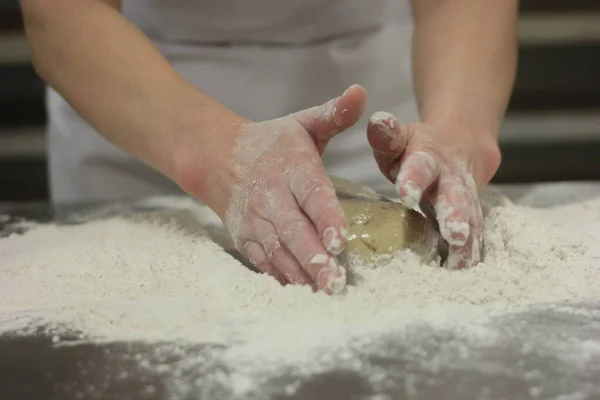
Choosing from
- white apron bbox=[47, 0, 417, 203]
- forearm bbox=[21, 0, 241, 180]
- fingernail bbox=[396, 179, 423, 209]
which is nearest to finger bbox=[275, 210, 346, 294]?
fingernail bbox=[396, 179, 423, 209]

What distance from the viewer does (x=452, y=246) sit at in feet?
2.48

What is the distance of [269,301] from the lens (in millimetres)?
711

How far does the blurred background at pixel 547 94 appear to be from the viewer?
2008mm

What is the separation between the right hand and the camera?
0.72 m

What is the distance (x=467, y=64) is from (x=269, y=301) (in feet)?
1.80

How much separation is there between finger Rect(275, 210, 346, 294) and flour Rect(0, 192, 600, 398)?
0.02 m

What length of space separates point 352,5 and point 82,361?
0.93 meters

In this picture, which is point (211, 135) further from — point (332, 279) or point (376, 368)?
point (376, 368)

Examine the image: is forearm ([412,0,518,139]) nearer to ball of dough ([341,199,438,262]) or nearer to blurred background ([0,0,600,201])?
ball of dough ([341,199,438,262])

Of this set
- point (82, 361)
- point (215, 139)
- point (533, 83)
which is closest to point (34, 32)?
point (215, 139)

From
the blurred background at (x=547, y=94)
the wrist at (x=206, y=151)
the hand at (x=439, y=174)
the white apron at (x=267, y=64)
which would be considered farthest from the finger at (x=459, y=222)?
the blurred background at (x=547, y=94)

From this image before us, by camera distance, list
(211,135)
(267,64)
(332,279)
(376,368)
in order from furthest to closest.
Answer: (267,64) < (211,135) < (332,279) < (376,368)

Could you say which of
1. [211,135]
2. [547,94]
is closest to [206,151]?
[211,135]

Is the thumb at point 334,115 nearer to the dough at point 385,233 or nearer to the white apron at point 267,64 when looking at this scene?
the dough at point 385,233
